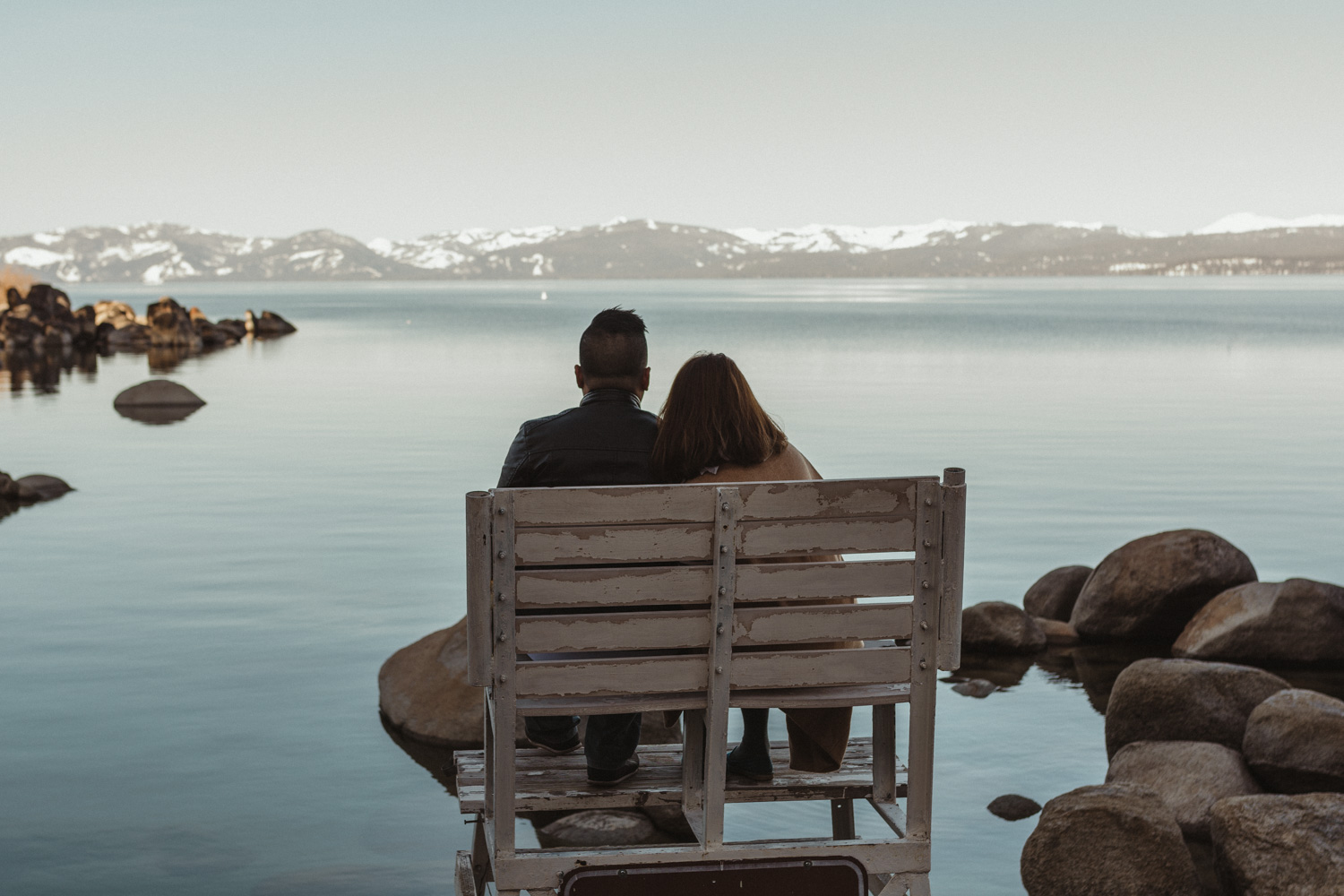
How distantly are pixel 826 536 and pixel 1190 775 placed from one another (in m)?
3.61

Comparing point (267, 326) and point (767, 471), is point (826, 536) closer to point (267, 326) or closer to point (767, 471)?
point (767, 471)

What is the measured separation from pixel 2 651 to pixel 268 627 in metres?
1.90

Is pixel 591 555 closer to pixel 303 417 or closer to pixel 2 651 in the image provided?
pixel 2 651

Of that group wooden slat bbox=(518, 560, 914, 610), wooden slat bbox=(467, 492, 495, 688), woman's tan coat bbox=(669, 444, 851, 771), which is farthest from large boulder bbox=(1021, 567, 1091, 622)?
wooden slat bbox=(467, 492, 495, 688)

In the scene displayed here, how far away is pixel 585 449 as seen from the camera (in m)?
4.44

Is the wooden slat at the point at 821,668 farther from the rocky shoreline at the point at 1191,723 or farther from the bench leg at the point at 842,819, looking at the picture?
the rocky shoreline at the point at 1191,723

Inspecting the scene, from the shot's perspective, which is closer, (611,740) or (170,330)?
(611,740)

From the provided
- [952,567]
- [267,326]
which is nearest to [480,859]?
[952,567]

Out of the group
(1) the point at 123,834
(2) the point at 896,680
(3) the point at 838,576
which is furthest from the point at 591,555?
(1) the point at 123,834

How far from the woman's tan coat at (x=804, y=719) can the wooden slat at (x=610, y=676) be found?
55 centimetres

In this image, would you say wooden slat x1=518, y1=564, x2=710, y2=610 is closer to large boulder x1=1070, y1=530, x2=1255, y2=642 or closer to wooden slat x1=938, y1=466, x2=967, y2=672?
wooden slat x1=938, y1=466, x2=967, y2=672

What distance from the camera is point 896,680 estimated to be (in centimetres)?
404

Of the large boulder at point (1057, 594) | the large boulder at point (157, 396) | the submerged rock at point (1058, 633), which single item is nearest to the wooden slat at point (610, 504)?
the submerged rock at point (1058, 633)

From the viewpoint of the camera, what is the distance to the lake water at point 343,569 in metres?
6.69
